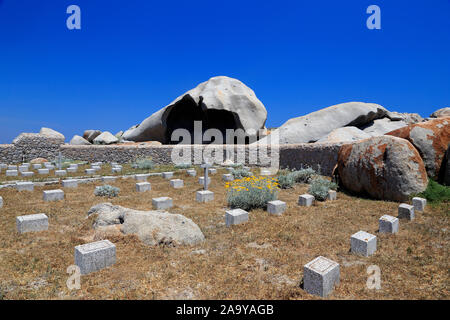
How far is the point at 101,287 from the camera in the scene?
11.0 ft

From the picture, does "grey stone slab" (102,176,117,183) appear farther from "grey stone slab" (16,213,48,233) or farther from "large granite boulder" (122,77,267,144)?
"large granite boulder" (122,77,267,144)

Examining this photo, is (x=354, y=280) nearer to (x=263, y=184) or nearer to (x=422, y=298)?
(x=422, y=298)

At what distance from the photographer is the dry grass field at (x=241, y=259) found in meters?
3.26

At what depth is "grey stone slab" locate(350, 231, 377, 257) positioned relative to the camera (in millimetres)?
4262

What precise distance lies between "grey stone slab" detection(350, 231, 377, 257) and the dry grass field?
118mm

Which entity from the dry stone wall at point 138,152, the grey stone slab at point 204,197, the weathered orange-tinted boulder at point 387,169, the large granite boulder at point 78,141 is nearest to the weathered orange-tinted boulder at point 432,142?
the weathered orange-tinted boulder at point 387,169

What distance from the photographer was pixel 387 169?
7.64 metres

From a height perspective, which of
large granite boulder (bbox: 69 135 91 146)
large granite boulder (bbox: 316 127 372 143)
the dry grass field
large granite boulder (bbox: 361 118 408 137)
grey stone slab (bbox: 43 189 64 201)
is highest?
large granite boulder (bbox: 361 118 408 137)

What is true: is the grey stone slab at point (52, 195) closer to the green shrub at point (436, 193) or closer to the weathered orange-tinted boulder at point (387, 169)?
the weathered orange-tinted boulder at point (387, 169)

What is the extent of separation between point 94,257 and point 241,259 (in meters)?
2.26

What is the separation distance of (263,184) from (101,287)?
570cm

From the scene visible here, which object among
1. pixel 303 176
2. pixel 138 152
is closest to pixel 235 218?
pixel 303 176

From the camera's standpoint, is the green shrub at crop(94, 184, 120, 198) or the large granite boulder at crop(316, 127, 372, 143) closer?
the green shrub at crop(94, 184, 120, 198)

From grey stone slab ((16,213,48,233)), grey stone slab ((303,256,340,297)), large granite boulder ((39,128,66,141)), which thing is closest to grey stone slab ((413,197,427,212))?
grey stone slab ((303,256,340,297))
